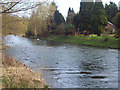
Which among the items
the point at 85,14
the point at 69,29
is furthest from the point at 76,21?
the point at 85,14

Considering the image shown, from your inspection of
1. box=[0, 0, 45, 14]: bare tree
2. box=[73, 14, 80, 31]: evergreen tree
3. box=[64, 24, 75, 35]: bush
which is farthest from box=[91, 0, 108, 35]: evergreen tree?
box=[0, 0, 45, 14]: bare tree

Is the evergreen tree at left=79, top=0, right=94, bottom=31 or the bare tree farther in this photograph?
the evergreen tree at left=79, top=0, right=94, bottom=31

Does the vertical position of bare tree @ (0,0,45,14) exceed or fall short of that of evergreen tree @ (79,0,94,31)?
it falls short

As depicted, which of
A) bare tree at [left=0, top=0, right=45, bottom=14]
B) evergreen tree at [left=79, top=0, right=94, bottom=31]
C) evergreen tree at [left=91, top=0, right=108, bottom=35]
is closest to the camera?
bare tree at [left=0, top=0, right=45, bottom=14]

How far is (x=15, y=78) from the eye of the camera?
5965 millimetres

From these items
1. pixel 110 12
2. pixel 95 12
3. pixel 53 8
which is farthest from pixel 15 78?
pixel 110 12

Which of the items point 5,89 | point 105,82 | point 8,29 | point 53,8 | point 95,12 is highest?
point 95,12

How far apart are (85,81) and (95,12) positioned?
30.7 m

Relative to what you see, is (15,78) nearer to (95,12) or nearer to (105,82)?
(105,82)

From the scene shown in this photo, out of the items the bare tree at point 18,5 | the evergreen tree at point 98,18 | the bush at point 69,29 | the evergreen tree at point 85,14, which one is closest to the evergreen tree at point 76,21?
the evergreen tree at point 85,14

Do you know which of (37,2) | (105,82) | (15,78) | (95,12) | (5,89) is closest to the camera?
(5,89)

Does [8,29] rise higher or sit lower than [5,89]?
higher

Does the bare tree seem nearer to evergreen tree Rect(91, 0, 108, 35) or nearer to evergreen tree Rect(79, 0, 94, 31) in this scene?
evergreen tree Rect(91, 0, 108, 35)

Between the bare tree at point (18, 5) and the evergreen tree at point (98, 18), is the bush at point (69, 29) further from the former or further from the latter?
the bare tree at point (18, 5)
